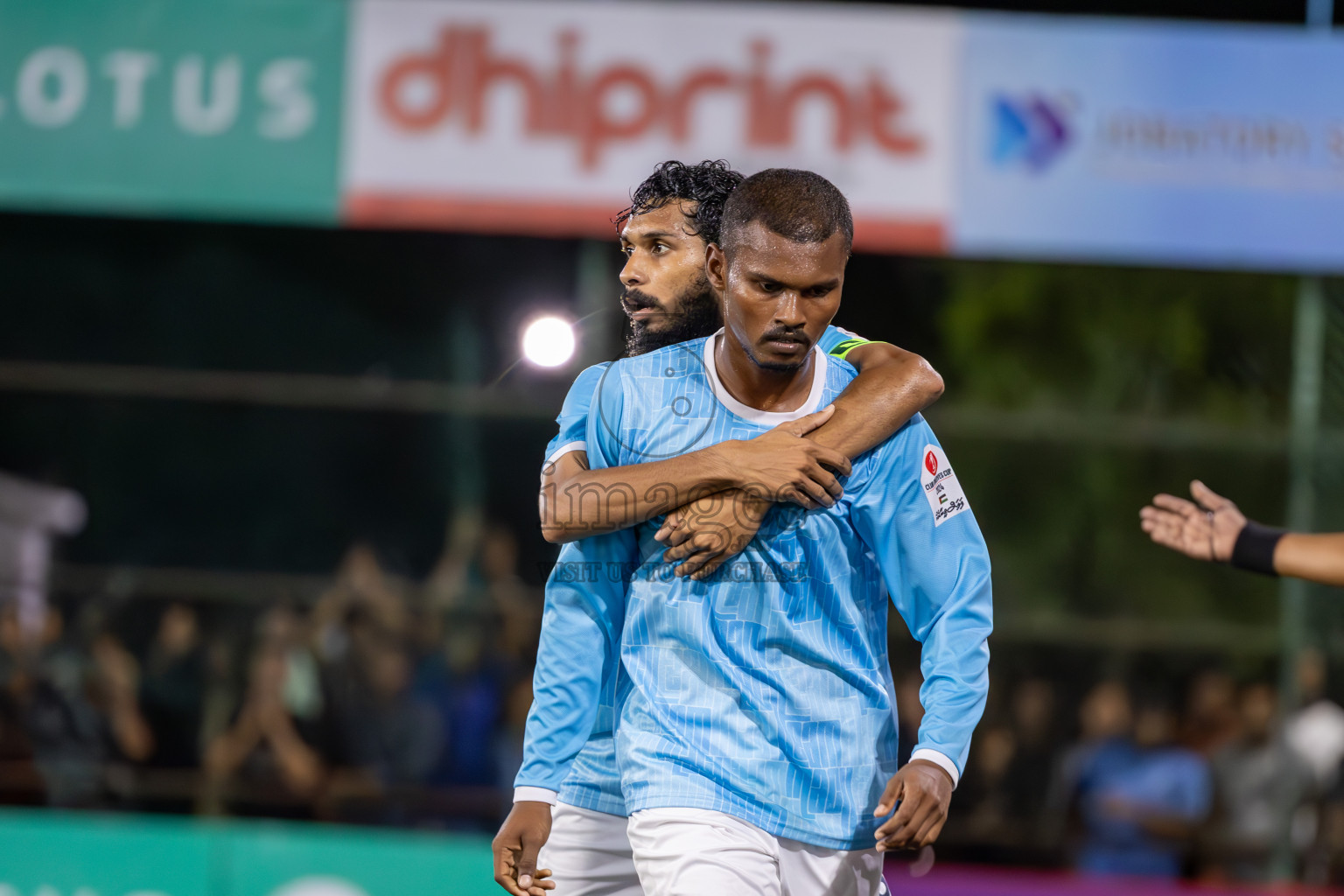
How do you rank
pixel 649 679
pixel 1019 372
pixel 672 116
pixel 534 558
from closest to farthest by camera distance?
pixel 649 679, pixel 672 116, pixel 534 558, pixel 1019 372

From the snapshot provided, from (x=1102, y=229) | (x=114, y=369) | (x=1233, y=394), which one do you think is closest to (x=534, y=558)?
(x=114, y=369)

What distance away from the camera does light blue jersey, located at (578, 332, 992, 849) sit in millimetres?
2596

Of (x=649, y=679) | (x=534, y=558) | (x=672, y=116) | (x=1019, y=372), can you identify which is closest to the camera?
(x=649, y=679)

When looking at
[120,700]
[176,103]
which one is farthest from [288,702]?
[176,103]

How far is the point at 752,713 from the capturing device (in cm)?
261

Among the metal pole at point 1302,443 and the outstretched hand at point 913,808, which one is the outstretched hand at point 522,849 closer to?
the outstretched hand at point 913,808

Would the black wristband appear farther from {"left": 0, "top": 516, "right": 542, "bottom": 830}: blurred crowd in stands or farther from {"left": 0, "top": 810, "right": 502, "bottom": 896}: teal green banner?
{"left": 0, "top": 516, "right": 542, "bottom": 830}: blurred crowd in stands

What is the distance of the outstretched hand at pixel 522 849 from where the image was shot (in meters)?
2.74

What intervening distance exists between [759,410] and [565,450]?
389 mm

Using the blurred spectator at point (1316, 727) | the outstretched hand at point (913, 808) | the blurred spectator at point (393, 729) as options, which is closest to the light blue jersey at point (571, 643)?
the outstretched hand at point (913, 808)

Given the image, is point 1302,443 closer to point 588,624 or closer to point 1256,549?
point 1256,549

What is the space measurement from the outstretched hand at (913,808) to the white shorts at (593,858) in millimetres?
742

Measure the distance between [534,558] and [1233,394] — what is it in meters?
4.52

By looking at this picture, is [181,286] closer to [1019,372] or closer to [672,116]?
[672,116]
